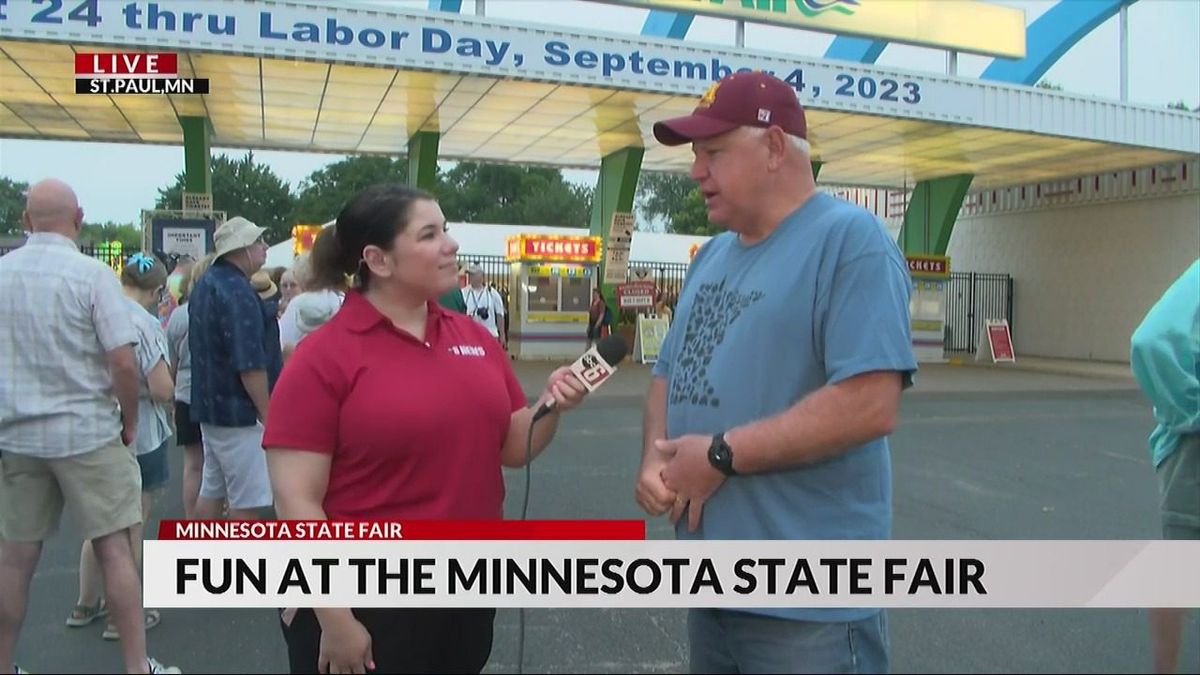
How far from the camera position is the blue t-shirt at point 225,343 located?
150 inches

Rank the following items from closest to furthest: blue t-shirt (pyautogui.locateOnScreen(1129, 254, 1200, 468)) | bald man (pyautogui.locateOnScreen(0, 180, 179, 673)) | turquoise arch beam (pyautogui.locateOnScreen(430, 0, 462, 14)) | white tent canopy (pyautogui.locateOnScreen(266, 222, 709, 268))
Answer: blue t-shirt (pyautogui.locateOnScreen(1129, 254, 1200, 468)) < bald man (pyautogui.locateOnScreen(0, 180, 179, 673)) < turquoise arch beam (pyautogui.locateOnScreen(430, 0, 462, 14)) < white tent canopy (pyautogui.locateOnScreen(266, 222, 709, 268))

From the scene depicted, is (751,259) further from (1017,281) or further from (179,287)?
(1017,281)

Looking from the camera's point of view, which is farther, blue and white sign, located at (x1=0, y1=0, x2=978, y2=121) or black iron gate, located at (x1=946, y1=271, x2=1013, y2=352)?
black iron gate, located at (x1=946, y1=271, x2=1013, y2=352)

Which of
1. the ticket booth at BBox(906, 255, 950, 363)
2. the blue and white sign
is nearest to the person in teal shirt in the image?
the blue and white sign

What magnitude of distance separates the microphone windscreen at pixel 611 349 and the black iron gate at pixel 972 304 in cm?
2074

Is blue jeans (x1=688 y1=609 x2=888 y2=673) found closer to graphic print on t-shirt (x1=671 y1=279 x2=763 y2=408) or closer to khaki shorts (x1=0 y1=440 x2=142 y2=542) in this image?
graphic print on t-shirt (x1=671 y1=279 x2=763 y2=408)

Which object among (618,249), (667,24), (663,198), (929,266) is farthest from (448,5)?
(663,198)

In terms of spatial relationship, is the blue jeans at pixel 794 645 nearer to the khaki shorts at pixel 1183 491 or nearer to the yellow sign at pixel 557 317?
the khaki shorts at pixel 1183 491

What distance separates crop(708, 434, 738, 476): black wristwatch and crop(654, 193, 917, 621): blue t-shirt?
2.0 inches

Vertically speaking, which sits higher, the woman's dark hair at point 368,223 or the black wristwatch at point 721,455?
the woman's dark hair at point 368,223

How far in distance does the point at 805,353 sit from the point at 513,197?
54475mm

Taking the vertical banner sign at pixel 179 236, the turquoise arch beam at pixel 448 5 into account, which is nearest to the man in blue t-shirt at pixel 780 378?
the vertical banner sign at pixel 179 236

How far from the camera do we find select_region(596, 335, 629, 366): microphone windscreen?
6.95 ft

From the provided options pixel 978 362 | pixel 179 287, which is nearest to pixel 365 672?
pixel 179 287
